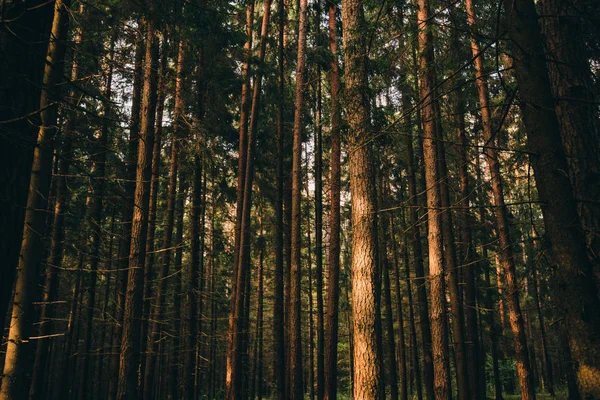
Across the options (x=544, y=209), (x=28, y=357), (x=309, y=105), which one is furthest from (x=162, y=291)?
(x=544, y=209)

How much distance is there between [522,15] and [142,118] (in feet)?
26.5

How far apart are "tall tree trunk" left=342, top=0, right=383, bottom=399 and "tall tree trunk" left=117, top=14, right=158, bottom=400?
428 centimetres

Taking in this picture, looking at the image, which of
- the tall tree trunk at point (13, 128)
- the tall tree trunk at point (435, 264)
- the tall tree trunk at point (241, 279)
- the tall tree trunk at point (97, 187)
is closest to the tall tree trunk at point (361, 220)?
the tall tree trunk at point (435, 264)

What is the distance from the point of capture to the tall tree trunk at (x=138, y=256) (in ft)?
26.4

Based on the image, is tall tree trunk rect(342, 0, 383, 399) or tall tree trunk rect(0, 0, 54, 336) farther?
tall tree trunk rect(342, 0, 383, 399)

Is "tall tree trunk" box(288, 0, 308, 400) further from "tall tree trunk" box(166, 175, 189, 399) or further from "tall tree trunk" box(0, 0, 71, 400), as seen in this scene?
"tall tree trunk" box(0, 0, 71, 400)

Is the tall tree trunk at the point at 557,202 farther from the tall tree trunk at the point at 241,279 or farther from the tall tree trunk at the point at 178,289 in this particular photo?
the tall tree trunk at the point at 178,289

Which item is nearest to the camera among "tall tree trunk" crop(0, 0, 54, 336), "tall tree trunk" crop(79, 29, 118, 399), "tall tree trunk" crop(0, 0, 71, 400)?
"tall tree trunk" crop(0, 0, 54, 336)

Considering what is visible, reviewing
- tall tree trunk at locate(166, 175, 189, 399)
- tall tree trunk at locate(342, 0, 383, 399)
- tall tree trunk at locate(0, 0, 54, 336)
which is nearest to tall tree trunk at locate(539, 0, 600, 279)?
tall tree trunk at locate(342, 0, 383, 399)

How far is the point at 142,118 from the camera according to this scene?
28.9ft

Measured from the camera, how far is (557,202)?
2.89m

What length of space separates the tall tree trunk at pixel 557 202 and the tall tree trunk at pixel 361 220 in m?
2.84

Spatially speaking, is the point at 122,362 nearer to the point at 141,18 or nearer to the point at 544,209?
the point at 141,18

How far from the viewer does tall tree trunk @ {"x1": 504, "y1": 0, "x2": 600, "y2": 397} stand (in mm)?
2645
